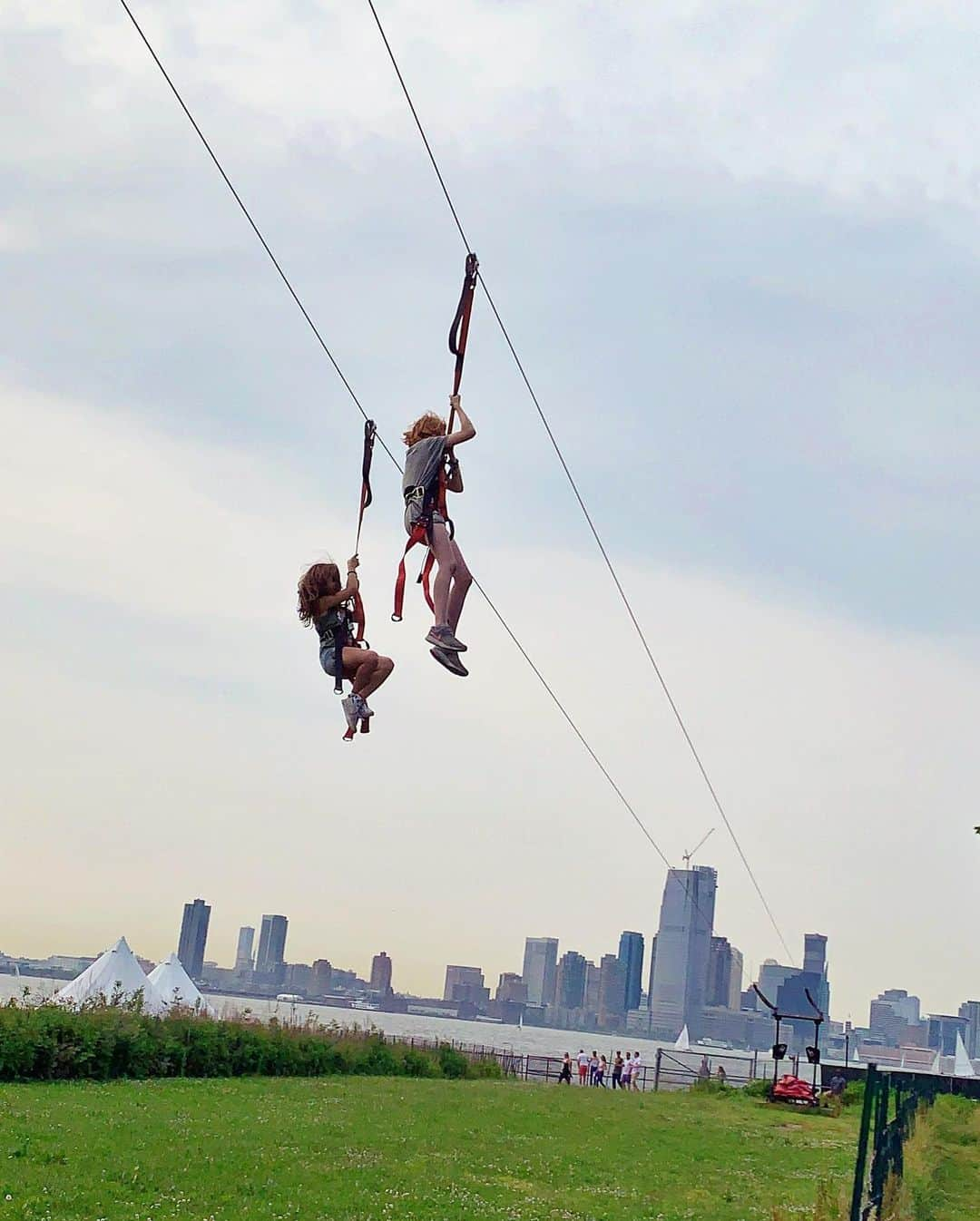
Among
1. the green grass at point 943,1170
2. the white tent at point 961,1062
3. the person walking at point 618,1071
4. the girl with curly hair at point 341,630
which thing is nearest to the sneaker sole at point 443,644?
the girl with curly hair at point 341,630

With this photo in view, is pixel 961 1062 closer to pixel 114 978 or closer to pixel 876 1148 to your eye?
pixel 114 978

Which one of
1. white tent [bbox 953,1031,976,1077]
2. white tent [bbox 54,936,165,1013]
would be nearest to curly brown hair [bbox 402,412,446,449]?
white tent [bbox 54,936,165,1013]

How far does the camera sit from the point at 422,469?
8.53 m

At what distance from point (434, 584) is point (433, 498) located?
0.58m

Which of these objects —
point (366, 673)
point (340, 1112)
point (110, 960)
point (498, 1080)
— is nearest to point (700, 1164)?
point (340, 1112)

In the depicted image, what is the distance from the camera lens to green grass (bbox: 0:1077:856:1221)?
447 inches

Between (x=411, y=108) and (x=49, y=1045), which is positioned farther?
(x=49, y=1045)

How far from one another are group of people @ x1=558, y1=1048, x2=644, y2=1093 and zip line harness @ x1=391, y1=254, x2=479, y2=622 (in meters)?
29.4

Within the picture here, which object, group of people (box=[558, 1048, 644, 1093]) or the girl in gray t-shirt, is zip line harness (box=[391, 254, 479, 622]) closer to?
the girl in gray t-shirt

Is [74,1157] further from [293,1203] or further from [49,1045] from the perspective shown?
[49,1045]

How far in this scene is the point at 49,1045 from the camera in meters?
22.0

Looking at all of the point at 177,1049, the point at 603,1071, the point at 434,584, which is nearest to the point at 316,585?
the point at 434,584

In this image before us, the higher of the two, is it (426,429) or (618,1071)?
(426,429)

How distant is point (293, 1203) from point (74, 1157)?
2.72 m
